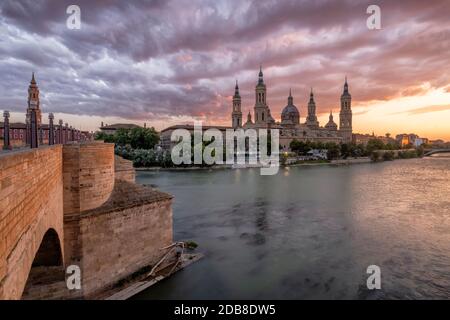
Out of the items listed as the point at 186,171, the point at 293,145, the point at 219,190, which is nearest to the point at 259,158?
the point at 293,145

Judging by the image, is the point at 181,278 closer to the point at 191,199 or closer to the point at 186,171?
the point at 191,199

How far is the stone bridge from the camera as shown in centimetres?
547

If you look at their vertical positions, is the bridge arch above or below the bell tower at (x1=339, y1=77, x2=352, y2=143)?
below

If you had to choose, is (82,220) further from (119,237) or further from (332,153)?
(332,153)

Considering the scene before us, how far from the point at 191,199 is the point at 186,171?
97.9 ft

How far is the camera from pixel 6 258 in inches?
154

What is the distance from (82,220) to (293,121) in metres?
135

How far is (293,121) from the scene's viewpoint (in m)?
139

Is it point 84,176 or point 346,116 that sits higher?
point 346,116

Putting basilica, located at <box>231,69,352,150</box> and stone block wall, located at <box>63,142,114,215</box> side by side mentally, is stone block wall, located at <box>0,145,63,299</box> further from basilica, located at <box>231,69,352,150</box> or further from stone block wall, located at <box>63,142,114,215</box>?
basilica, located at <box>231,69,352,150</box>

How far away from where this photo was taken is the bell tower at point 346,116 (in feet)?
477

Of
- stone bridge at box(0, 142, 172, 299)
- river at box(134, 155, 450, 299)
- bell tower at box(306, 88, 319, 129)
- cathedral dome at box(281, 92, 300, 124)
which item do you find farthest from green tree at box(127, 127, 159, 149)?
bell tower at box(306, 88, 319, 129)

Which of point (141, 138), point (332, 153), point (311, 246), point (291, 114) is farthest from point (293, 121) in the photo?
point (311, 246)
